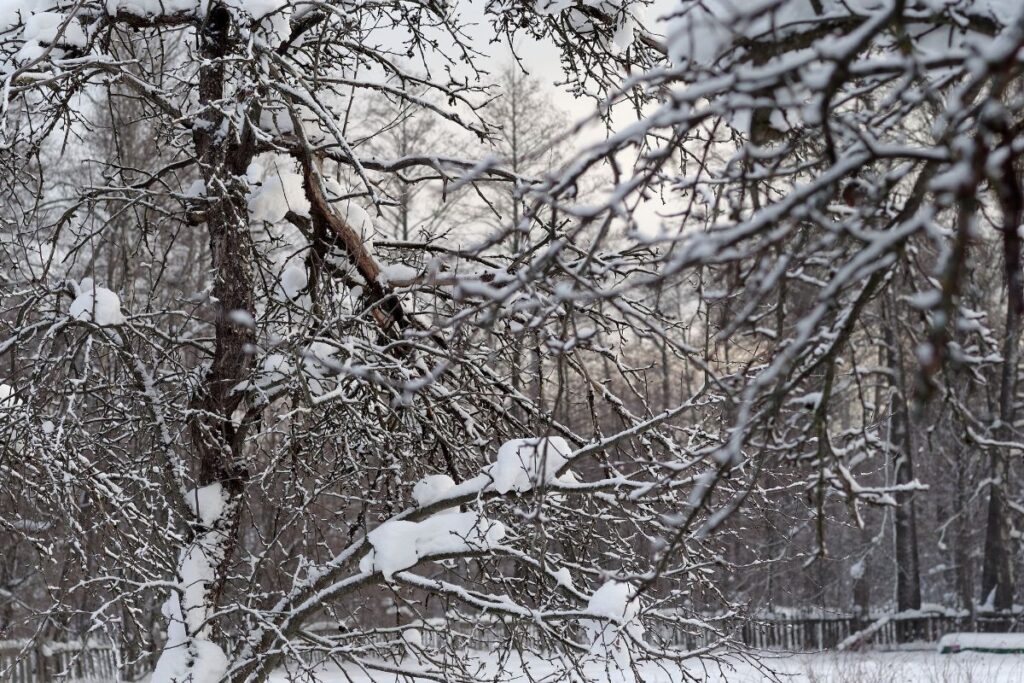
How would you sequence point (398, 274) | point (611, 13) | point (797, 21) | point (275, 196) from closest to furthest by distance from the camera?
point (797, 21)
point (275, 196)
point (398, 274)
point (611, 13)

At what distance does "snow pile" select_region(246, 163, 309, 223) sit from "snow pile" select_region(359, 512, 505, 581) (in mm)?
1741

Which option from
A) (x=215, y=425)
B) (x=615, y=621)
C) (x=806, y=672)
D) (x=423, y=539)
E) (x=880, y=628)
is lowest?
(x=806, y=672)

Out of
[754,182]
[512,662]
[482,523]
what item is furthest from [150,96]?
[512,662]

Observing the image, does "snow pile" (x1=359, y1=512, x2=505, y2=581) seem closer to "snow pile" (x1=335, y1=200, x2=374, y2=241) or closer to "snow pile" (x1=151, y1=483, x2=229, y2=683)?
"snow pile" (x1=151, y1=483, x2=229, y2=683)

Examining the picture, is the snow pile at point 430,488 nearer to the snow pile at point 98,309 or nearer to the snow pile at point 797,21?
the snow pile at point 98,309

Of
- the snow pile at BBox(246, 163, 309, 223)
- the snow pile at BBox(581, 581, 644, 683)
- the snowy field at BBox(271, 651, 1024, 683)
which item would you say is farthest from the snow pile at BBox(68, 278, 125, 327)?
the snow pile at BBox(581, 581, 644, 683)

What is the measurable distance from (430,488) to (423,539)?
29 centimetres

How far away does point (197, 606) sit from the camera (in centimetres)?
540

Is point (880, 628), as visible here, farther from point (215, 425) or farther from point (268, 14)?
point (268, 14)

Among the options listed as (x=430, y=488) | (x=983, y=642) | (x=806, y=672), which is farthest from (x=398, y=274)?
(x=983, y=642)

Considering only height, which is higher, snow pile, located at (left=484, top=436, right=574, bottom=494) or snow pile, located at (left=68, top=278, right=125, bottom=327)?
snow pile, located at (left=68, top=278, right=125, bottom=327)

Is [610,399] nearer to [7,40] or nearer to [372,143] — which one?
[7,40]

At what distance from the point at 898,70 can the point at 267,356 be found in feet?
13.2

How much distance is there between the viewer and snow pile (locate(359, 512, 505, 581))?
484 cm
